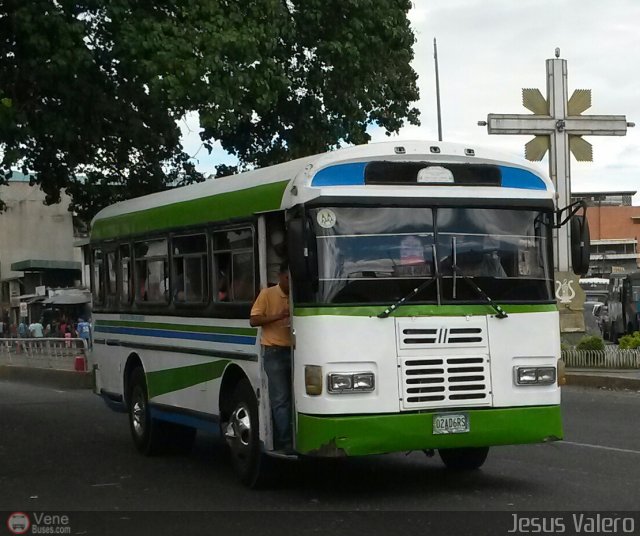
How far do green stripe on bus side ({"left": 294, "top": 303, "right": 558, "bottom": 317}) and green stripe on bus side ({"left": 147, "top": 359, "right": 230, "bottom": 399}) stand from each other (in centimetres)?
183

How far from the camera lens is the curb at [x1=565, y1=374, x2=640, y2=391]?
2134 cm

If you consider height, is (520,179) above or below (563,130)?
below

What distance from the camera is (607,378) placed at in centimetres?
2186

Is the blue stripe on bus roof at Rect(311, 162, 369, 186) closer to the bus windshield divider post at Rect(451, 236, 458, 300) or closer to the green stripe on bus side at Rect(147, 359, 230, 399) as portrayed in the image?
the bus windshield divider post at Rect(451, 236, 458, 300)

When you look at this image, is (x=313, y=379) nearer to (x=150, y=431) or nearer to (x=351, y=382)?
(x=351, y=382)

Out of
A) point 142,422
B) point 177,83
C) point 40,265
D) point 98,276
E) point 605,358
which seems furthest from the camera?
point 40,265

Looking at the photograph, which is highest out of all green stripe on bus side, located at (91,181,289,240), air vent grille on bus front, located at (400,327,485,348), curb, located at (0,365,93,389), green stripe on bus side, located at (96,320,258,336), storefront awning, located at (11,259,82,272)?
storefront awning, located at (11,259,82,272)

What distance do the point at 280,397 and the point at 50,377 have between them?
71.7 ft

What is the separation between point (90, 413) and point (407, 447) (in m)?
11.4

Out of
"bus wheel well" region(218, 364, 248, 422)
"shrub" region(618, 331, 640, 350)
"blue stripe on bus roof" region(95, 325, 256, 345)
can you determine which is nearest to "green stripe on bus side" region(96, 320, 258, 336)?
"blue stripe on bus roof" region(95, 325, 256, 345)

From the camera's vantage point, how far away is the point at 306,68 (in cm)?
2205

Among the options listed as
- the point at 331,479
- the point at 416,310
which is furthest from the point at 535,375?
the point at 331,479

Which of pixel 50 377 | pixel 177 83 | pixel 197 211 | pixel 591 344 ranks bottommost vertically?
pixel 50 377

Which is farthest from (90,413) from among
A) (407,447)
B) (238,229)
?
(407,447)
